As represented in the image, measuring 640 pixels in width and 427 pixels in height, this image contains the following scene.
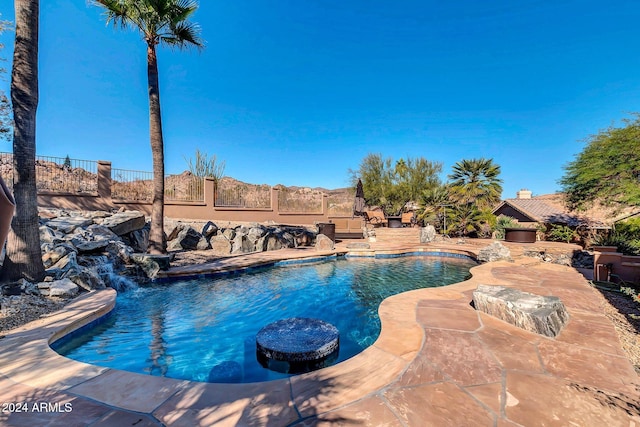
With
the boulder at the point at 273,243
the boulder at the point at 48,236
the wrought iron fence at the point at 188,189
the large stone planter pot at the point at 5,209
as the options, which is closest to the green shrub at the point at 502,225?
the boulder at the point at 273,243

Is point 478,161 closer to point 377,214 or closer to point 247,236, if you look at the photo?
point 377,214

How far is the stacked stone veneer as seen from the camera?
9.87 ft

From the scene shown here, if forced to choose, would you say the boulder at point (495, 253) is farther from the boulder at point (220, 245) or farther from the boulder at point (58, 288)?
the boulder at point (58, 288)

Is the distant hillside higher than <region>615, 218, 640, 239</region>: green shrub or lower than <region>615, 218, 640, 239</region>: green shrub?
higher

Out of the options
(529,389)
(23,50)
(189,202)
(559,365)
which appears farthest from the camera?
(189,202)

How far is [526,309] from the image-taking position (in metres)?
3.18

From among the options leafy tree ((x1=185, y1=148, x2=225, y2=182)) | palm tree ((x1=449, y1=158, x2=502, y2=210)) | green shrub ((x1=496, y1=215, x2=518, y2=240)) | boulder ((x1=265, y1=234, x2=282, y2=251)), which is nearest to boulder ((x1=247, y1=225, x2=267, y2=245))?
boulder ((x1=265, y1=234, x2=282, y2=251))

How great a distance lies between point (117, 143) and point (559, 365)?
80.4 feet

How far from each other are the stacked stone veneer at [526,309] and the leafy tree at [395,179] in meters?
19.4

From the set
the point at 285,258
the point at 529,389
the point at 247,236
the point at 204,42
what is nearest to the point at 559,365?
the point at 529,389

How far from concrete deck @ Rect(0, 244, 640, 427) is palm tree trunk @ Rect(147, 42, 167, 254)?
16.1 feet

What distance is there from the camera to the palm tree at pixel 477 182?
A: 1634 cm

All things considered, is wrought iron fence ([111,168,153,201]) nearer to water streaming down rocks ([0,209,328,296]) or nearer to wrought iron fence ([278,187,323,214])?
water streaming down rocks ([0,209,328,296])

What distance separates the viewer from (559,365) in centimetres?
238
